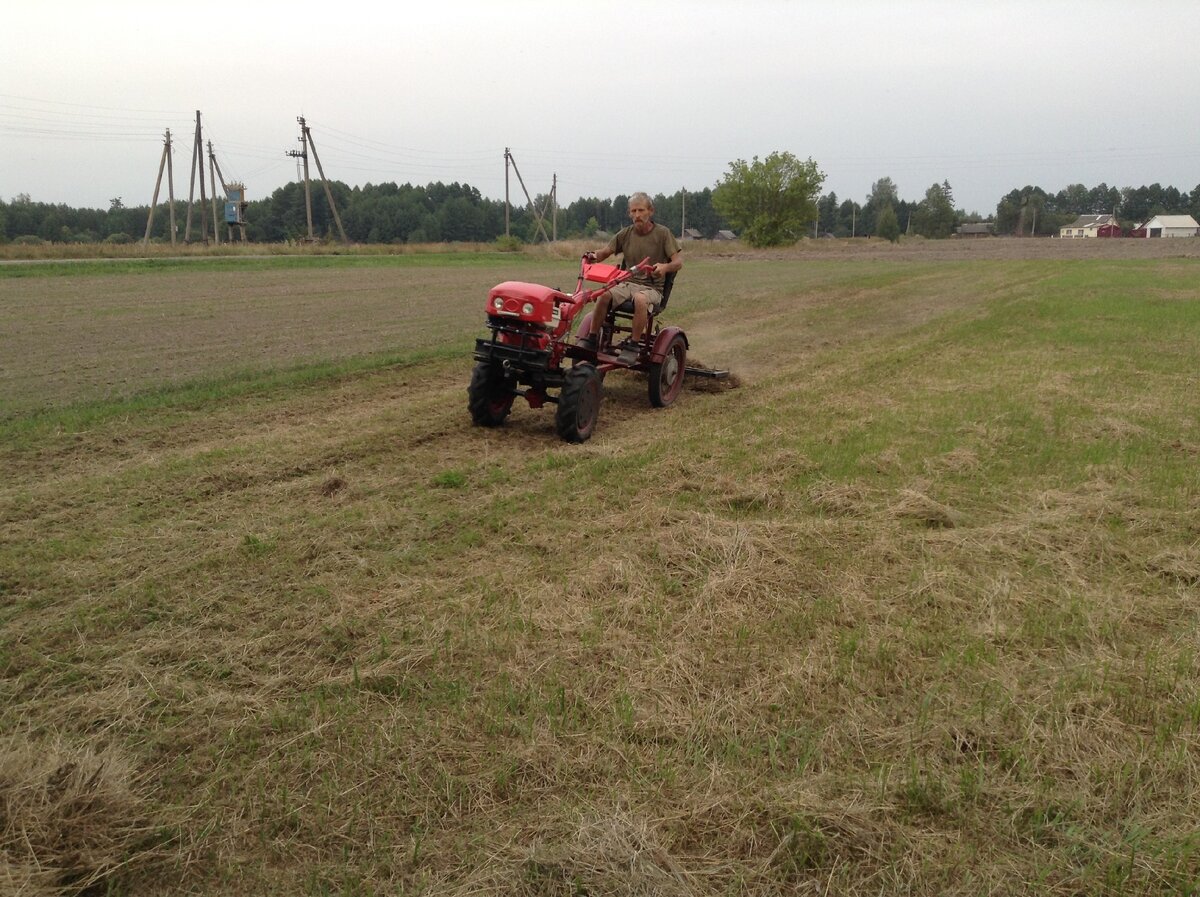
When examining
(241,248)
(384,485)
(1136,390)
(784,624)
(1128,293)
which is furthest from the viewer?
(241,248)

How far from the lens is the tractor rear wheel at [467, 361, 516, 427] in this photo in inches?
291

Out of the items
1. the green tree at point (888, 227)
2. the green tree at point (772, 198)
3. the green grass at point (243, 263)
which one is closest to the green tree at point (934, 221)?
the green tree at point (888, 227)

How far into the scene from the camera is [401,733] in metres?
3.10

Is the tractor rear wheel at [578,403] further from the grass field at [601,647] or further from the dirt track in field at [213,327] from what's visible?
the dirt track in field at [213,327]

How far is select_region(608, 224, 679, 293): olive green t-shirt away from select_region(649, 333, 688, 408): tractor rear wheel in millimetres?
709

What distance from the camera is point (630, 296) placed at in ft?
27.8

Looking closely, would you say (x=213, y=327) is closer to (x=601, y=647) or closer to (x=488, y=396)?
(x=488, y=396)

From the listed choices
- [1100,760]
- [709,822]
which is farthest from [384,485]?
[1100,760]

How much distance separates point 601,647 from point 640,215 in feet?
19.2

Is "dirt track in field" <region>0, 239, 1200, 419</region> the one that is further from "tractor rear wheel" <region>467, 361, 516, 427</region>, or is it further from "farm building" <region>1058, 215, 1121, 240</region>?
"farm building" <region>1058, 215, 1121, 240</region>

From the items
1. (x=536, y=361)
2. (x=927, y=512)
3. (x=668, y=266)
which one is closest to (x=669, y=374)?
(x=668, y=266)

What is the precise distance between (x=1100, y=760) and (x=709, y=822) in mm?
1428

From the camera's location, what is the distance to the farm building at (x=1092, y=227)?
389 feet

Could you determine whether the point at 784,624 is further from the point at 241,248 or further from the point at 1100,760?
the point at 241,248
